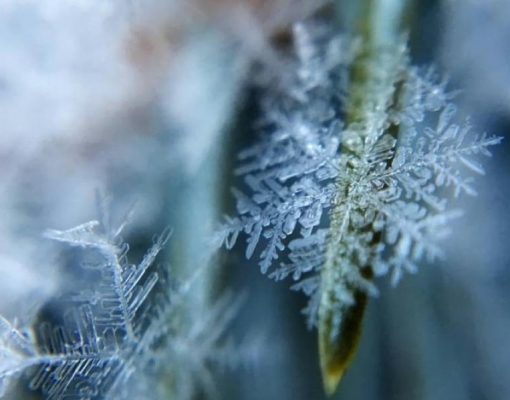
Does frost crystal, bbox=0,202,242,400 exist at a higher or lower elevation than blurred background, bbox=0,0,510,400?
lower

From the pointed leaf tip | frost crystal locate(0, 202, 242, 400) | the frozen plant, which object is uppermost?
the frozen plant

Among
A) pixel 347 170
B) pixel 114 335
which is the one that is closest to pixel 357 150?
pixel 347 170

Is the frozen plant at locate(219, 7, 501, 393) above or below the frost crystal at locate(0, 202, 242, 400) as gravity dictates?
above

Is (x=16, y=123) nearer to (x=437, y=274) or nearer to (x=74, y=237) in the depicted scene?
(x=74, y=237)

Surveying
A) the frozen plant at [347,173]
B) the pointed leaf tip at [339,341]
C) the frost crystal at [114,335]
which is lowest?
the frost crystal at [114,335]

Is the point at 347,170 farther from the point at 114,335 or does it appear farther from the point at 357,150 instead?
the point at 114,335

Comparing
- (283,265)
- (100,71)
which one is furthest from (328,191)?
(100,71)

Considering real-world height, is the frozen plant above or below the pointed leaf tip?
above
